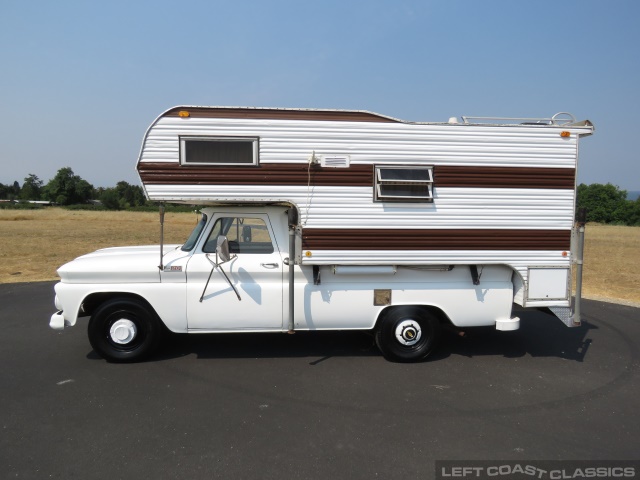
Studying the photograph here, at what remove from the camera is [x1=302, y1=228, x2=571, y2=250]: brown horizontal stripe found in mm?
5070

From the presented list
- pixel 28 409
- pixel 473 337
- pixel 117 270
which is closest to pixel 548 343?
pixel 473 337

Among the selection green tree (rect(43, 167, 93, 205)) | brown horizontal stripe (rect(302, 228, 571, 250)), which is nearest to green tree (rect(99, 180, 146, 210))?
green tree (rect(43, 167, 93, 205))

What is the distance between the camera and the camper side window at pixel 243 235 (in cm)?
528

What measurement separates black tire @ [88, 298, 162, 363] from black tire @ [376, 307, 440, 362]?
8.86 feet

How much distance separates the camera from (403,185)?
5098 mm

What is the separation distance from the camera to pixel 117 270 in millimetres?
5078

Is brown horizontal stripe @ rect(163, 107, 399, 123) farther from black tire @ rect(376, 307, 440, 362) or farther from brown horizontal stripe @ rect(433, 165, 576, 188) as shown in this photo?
black tire @ rect(376, 307, 440, 362)

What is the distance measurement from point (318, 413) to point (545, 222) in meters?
3.44

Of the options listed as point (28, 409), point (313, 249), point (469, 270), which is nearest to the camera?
point (28, 409)

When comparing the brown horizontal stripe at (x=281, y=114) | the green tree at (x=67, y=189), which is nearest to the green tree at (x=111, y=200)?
the green tree at (x=67, y=189)

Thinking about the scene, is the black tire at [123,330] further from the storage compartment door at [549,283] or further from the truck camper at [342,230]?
the storage compartment door at [549,283]

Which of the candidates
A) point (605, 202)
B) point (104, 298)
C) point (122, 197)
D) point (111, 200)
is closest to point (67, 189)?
point (122, 197)

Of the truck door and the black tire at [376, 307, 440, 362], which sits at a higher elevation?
the truck door

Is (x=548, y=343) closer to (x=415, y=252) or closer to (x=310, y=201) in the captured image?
(x=415, y=252)
